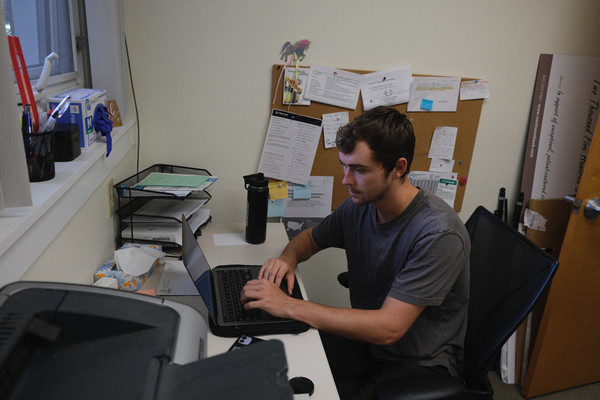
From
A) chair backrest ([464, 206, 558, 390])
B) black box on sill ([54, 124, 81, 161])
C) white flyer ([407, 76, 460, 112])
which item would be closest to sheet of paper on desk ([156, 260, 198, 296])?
black box on sill ([54, 124, 81, 161])

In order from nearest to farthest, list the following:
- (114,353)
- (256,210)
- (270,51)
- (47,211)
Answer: (114,353)
(47,211)
(256,210)
(270,51)

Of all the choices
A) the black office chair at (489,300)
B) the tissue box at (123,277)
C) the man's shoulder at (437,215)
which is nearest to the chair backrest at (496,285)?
the black office chair at (489,300)

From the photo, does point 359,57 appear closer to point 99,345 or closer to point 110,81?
point 110,81

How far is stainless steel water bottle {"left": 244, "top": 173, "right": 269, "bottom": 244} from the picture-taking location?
1709 millimetres

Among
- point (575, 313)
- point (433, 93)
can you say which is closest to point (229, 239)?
point (433, 93)

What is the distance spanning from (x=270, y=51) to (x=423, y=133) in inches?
30.3

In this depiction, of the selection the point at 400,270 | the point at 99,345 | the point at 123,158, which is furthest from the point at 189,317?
the point at 123,158

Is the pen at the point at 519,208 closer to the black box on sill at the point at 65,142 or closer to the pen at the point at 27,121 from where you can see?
the black box on sill at the point at 65,142

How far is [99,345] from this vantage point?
0.63m

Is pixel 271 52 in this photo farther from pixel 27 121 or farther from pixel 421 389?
pixel 421 389

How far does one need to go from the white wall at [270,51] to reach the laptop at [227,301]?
0.73m

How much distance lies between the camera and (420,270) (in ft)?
4.02

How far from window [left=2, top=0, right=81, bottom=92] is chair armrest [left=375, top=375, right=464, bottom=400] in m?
1.26

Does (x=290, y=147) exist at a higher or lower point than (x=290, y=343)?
higher
